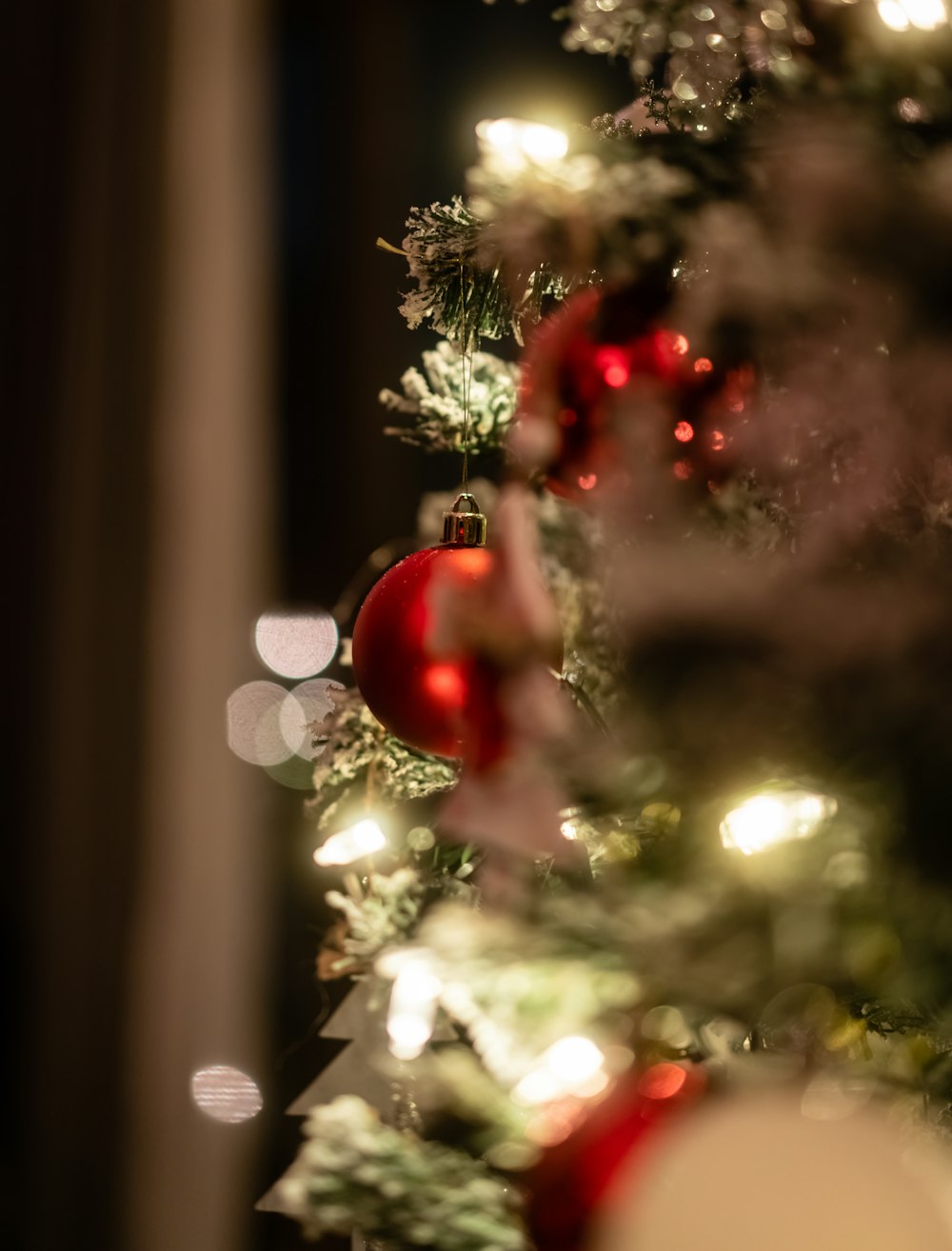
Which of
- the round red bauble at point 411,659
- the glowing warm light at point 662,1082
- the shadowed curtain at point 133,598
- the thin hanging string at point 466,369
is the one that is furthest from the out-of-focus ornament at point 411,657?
the shadowed curtain at point 133,598

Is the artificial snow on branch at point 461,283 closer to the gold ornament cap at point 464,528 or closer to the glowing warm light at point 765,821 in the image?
the gold ornament cap at point 464,528

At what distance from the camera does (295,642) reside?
6.57 ft

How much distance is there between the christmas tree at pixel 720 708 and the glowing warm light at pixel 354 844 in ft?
0.97

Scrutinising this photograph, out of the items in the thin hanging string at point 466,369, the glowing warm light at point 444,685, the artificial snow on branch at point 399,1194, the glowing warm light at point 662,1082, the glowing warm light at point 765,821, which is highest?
the thin hanging string at point 466,369

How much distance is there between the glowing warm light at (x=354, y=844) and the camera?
737 millimetres

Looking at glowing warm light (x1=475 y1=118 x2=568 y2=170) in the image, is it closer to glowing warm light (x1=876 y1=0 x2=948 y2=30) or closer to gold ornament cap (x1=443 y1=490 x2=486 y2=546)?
glowing warm light (x1=876 y1=0 x2=948 y2=30)

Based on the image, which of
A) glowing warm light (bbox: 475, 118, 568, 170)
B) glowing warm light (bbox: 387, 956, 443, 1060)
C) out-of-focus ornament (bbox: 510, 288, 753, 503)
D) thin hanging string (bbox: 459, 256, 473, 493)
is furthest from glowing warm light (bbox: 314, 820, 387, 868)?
glowing warm light (bbox: 475, 118, 568, 170)

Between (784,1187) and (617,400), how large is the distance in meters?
0.26

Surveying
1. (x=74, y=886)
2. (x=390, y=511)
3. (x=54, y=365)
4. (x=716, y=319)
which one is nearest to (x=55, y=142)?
(x=54, y=365)

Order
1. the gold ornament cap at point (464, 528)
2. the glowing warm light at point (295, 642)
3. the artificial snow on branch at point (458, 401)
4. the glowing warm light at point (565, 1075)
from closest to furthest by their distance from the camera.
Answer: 1. the glowing warm light at point (565, 1075)
2. the gold ornament cap at point (464, 528)
3. the artificial snow on branch at point (458, 401)
4. the glowing warm light at point (295, 642)

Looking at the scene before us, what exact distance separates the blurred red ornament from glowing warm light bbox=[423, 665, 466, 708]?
0.77ft

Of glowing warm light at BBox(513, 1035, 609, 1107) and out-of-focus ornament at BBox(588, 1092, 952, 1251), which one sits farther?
glowing warm light at BBox(513, 1035, 609, 1107)

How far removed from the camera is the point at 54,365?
1.66 metres

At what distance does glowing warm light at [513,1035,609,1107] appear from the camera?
0.42 meters
